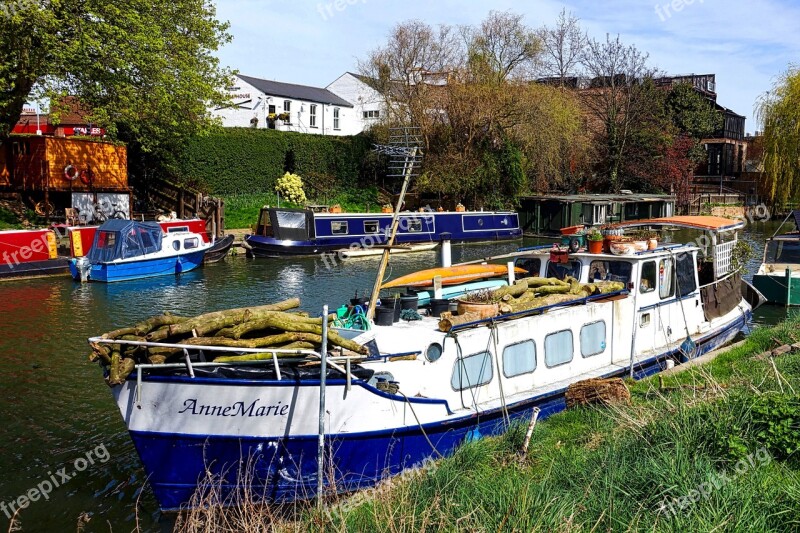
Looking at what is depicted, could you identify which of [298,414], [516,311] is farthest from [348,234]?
[298,414]

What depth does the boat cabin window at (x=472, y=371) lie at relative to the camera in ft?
36.9

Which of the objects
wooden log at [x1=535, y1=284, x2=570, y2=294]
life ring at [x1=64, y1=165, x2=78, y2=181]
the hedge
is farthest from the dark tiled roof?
wooden log at [x1=535, y1=284, x2=570, y2=294]

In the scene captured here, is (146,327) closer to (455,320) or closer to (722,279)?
(455,320)

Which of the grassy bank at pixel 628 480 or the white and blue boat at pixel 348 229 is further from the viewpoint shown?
the white and blue boat at pixel 348 229

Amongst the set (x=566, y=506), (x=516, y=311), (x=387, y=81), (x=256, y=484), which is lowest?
(x=256, y=484)

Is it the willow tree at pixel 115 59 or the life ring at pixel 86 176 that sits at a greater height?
the willow tree at pixel 115 59

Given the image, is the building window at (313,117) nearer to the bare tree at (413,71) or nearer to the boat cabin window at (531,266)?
the bare tree at (413,71)

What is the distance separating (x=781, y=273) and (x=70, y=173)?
3484cm

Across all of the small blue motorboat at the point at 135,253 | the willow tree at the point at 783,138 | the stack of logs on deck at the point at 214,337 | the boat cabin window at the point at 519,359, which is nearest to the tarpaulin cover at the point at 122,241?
the small blue motorboat at the point at 135,253

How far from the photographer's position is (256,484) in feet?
31.1

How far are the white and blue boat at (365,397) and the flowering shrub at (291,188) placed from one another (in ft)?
121

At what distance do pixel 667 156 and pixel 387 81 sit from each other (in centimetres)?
2691

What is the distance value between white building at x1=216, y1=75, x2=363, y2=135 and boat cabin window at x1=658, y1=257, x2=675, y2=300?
138 feet

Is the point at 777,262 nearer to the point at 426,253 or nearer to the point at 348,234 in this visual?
the point at 426,253
